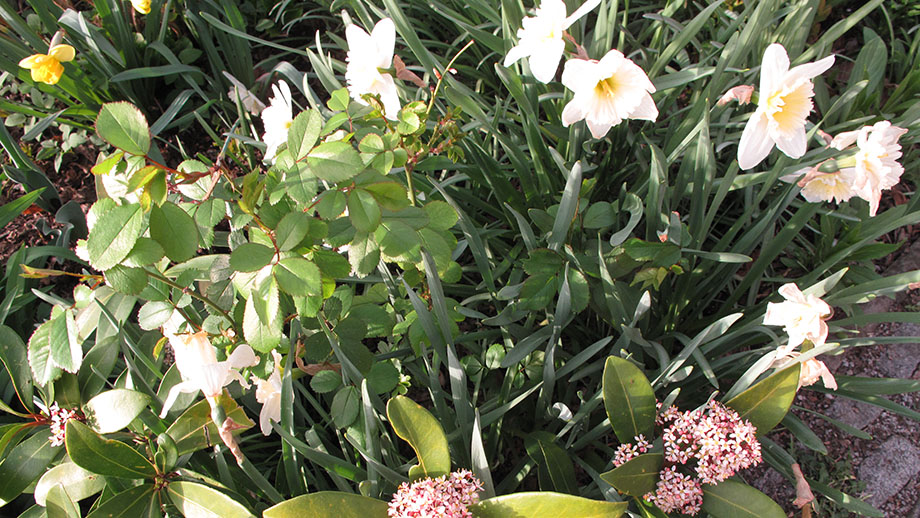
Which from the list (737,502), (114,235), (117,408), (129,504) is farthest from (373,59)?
(737,502)

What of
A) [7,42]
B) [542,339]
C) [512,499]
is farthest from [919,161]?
[7,42]

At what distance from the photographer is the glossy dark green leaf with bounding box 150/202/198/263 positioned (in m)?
0.86

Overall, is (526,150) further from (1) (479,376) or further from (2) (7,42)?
(2) (7,42)

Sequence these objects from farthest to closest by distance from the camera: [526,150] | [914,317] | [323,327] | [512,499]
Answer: [526,150] < [914,317] < [323,327] < [512,499]

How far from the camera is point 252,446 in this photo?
4.67 feet

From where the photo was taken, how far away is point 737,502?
1026 millimetres

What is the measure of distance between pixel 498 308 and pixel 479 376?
0.70 ft

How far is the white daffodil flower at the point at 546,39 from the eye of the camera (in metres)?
1.11

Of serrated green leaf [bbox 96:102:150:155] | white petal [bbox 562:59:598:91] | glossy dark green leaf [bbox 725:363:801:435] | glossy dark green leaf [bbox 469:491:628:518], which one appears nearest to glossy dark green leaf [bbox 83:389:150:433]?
serrated green leaf [bbox 96:102:150:155]

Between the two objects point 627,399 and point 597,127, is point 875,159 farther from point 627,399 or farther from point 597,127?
point 627,399

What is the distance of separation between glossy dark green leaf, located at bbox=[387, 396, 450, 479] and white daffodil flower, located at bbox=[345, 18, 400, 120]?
23.2 inches

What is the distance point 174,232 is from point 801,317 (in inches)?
41.6

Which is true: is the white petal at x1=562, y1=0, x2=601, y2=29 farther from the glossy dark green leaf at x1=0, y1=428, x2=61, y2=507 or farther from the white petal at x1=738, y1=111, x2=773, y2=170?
the glossy dark green leaf at x1=0, y1=428, x2=61, y2=507

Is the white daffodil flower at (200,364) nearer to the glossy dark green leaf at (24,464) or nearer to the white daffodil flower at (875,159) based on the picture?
the glossy dark green leaf at (24,464)
